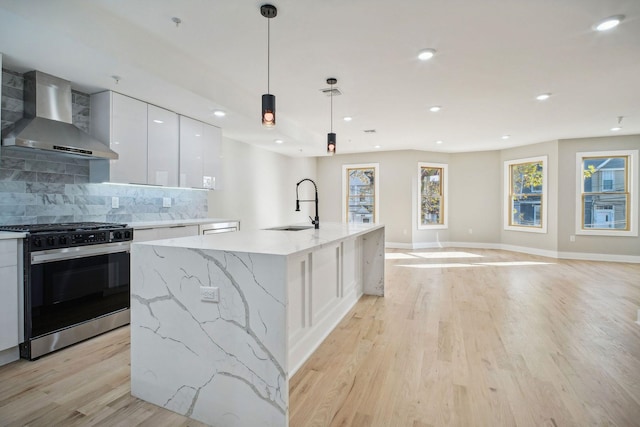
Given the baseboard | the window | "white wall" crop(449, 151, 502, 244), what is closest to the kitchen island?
the baseboard

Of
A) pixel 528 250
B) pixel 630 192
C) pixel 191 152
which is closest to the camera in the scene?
pixel 191 152

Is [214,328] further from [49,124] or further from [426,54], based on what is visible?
[426,54]

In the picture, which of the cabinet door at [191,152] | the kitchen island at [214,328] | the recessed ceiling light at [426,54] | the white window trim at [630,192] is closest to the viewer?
the kitchen island at [214,328]

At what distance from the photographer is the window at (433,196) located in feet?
27.5

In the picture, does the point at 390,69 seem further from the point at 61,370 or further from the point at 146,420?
the point at 61,370

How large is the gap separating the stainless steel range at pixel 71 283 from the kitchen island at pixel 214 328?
41.0 inches

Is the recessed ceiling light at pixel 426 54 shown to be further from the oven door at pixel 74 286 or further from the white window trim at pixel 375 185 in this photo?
the white window trim at pixel 375 185

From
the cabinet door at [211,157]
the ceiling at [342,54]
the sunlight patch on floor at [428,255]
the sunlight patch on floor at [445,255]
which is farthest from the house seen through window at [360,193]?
the cabinet door at [211,157]

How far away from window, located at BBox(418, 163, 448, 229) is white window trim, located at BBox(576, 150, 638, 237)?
2.71 m

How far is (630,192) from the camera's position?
6.40m

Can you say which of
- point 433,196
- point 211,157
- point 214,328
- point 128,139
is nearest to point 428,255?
point 433,196

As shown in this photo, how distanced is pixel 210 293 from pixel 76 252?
64.1 inches

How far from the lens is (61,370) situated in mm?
2283

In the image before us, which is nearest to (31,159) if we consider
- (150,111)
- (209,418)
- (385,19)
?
(150,111)
